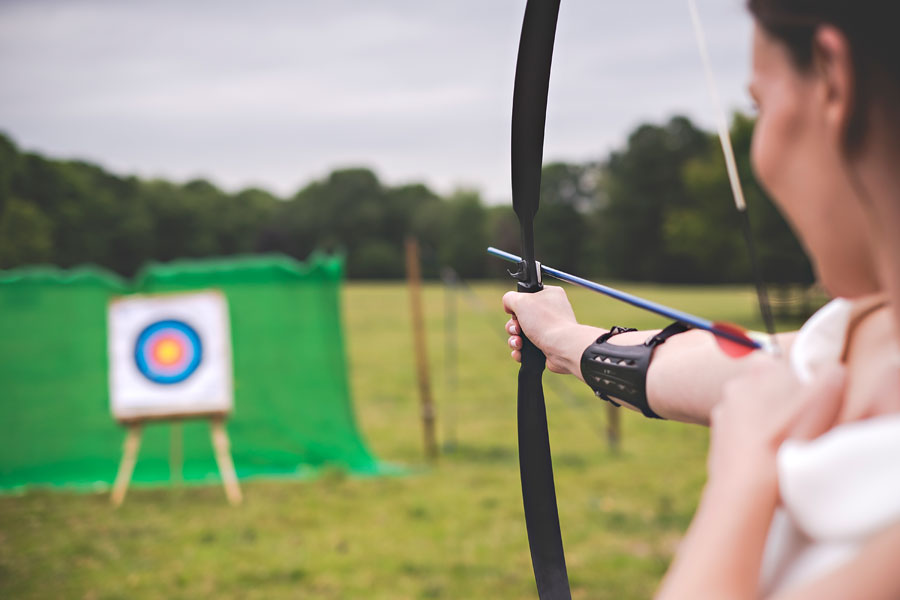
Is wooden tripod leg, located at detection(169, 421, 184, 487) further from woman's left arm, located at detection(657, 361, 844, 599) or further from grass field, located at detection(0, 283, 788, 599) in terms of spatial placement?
woman's left arm, located at detection(657, 361, 844, 599)

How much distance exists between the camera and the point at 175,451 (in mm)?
5180

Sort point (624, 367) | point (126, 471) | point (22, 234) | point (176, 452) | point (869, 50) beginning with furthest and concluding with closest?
point (22, 234)
point (176, 452)
point (126, 471)
point (624, 367)
point (869, 50)

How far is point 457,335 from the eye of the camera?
1505 cm

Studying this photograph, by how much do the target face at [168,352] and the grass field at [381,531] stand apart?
705 millimetres

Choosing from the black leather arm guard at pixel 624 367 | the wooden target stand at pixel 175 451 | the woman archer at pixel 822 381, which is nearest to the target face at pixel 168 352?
the wooden target stand at pixel 175 451

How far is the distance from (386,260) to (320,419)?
33367mm

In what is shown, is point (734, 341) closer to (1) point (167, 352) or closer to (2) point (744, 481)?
(2) point (744, 481)

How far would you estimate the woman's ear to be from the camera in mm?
446

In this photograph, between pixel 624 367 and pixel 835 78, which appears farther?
pixel 624 367

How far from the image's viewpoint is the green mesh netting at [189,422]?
5.02 m

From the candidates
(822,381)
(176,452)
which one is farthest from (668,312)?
(176,452)

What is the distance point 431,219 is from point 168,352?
3294cm

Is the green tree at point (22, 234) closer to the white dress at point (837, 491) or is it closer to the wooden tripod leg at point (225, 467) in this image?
the wooden tripod leg at point (225, 467)

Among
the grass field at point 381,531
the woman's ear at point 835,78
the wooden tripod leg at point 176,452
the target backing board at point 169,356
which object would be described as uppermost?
the woman's ear at point 835,78
